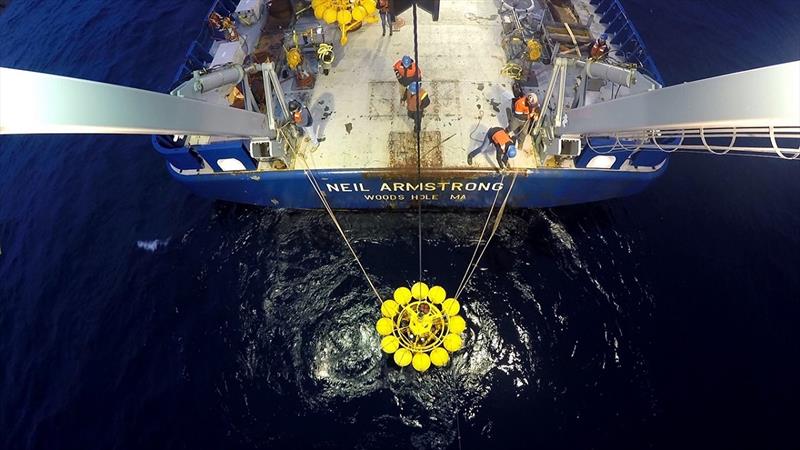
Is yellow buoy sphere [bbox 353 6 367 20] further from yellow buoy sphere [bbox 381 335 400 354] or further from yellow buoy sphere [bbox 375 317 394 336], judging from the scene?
yellow buoy sphere [bbox 381 335 400 354]

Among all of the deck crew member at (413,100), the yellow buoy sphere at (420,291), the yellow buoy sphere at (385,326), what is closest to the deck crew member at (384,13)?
the deck crew member at (413,100)

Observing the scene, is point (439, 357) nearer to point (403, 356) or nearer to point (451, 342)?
point (451, 342)

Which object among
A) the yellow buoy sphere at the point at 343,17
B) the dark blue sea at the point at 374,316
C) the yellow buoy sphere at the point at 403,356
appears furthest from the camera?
the yellow buoy sphere at the point at 343,17

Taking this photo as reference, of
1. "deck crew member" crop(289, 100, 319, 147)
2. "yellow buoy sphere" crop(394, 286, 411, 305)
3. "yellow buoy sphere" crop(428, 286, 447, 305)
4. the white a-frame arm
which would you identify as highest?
the white a-frame arm

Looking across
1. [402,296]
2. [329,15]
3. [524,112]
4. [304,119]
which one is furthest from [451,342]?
[329,15]

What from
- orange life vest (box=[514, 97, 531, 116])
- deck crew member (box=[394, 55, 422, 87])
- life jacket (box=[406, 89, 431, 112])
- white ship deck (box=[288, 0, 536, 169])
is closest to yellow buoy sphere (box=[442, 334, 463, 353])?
white ship deck (box=[288, 0, 536, 169])

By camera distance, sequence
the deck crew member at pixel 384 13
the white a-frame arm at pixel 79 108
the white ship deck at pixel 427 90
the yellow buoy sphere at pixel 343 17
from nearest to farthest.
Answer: the white a-frame arm at pixel 79 108 < the white ship deck at pixel 427 90 < the yellow buoy sphere at pixel 343 17 < the deck crew member at pixel 384 13

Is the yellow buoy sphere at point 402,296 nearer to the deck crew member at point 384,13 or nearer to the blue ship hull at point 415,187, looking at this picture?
the blue ship hull at point 415,187
